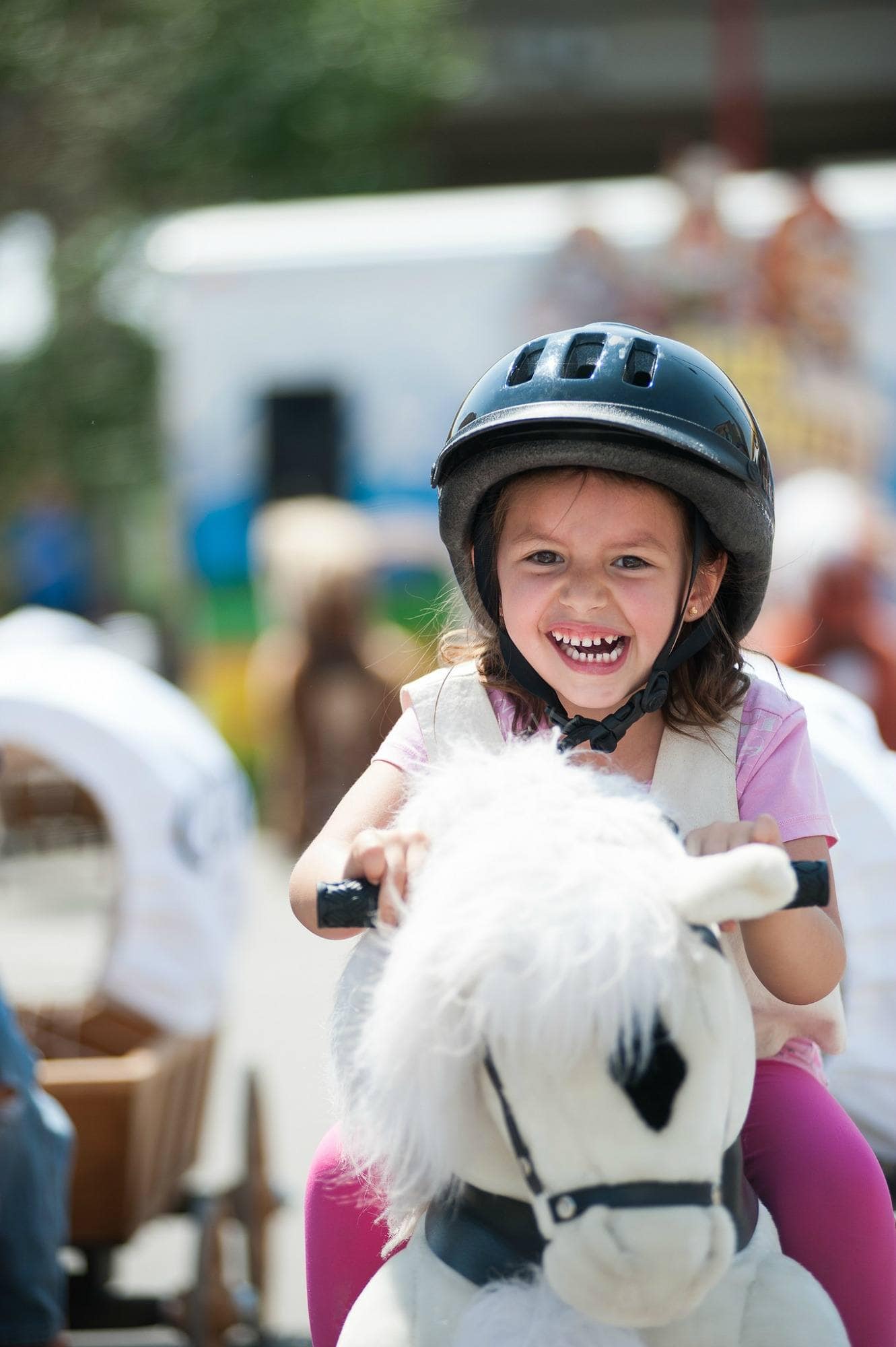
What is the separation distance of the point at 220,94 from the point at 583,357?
18765mm

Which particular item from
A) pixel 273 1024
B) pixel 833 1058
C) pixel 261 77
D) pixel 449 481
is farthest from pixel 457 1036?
pixel 261 77

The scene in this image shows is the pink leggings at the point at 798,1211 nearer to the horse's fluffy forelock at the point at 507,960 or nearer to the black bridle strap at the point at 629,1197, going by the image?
the horse's fluffy forelock at the point at 507,960

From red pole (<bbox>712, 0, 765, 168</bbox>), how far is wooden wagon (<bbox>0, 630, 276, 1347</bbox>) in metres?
14.6

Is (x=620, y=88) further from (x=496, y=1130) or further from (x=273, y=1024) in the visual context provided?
(x=496, y=1130)

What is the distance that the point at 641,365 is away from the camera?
85.3 inches

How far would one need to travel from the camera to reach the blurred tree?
19422 mm

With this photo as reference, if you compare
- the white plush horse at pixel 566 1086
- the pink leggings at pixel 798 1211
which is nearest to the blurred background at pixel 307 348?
the pink leggings at pixel 798 1211

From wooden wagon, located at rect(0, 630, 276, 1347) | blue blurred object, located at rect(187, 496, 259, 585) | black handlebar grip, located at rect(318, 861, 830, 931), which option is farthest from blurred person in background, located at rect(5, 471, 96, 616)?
black handlebar grip, located at rect(318, 861, 830, 931)

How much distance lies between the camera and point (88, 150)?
20.4m

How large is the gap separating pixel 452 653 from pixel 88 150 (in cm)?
1964

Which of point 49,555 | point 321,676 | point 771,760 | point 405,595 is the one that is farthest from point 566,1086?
point 49,555

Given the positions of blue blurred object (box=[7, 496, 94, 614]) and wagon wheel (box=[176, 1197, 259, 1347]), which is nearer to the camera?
wagon wheel (box=[176, 1197, 259, 1347])

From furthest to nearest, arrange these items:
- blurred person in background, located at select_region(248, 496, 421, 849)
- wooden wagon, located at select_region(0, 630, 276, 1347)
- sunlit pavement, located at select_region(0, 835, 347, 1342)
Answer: blurred person in background, located at select_region(248, 496, 421, 849) < sunlit pavement, located at select_region(0, 835, 347, 1342) < wooden wagon, located at select_region(0, 630, 276, 1347)

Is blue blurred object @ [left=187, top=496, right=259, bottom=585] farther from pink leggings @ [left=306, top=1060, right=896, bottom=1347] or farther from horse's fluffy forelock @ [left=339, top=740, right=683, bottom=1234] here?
horse's fluffy forelock @ [left=339, top=740, right=683, bottom=1234]
